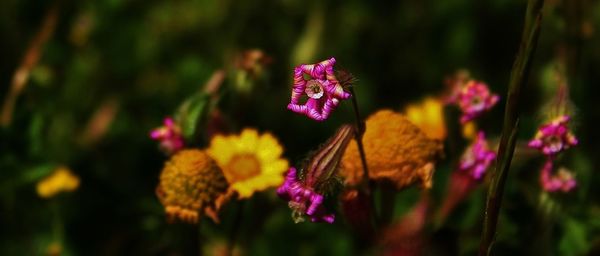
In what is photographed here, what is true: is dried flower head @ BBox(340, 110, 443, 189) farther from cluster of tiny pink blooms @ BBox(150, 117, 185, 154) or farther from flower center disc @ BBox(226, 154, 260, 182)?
cluster of tiny pink blooms @ BBox(150, 117, 185, 154)

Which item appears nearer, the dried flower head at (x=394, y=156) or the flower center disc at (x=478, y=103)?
the dried flower head at (x=394, y=156)

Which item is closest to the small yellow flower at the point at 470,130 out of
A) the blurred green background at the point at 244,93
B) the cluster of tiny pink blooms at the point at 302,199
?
the blurred green background at the point at 244,93

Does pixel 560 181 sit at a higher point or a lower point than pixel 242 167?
lower

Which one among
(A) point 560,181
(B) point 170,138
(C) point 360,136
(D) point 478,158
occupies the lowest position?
(A) point 560,181

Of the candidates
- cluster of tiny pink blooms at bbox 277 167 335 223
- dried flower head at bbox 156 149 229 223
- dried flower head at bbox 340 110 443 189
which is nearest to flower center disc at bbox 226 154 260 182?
dried flower head at bbox 156 149 229 223

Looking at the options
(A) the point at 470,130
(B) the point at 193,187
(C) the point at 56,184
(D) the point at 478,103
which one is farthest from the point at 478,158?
(C) the point at 56,184

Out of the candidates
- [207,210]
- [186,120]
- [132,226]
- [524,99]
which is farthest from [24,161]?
[524,99]

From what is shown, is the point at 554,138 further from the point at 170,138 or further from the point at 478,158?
Answer: the point at 170,138

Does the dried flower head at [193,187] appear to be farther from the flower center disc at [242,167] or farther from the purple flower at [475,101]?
the purple flower at [475,101]
